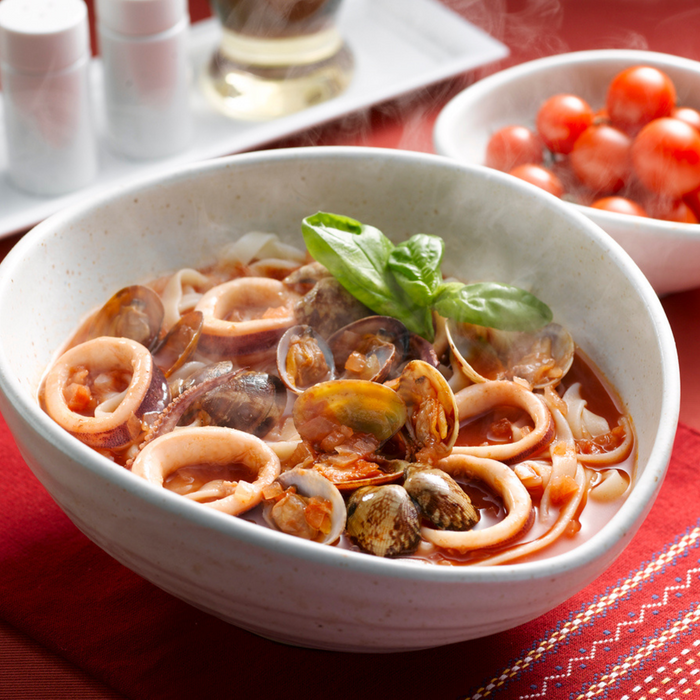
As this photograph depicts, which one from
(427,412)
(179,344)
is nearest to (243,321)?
(179,344)

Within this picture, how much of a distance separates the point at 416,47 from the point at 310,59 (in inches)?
25.1

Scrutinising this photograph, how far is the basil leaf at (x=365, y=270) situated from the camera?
2410 millimetres

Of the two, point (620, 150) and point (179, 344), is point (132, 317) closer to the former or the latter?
point (179, 344)

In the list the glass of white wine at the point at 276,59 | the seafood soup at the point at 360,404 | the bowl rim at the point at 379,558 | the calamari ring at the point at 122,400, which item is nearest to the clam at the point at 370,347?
the seafood soup at the point at 360,404

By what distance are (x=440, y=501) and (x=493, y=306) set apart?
0.69m

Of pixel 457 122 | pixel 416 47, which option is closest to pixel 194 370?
pixel 457 122

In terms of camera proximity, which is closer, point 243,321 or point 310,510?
point 310,510

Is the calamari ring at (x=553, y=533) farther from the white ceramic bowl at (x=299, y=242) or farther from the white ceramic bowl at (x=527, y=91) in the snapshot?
the white ceramic bowl at (x=527, y=91)

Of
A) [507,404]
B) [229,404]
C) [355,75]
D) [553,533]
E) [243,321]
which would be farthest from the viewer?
[355,75]

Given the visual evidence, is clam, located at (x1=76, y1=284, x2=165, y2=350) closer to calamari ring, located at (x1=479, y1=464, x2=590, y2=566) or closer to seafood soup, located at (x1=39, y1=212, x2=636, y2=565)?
seafood soup, located at (x1=39, y1=212, x2=636, y2=565)

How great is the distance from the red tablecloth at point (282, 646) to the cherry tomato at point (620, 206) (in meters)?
1.13

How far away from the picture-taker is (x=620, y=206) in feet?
10.2

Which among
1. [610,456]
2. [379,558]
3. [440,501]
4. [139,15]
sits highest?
[139,15]

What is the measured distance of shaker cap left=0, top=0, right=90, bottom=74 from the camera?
3191 mm
